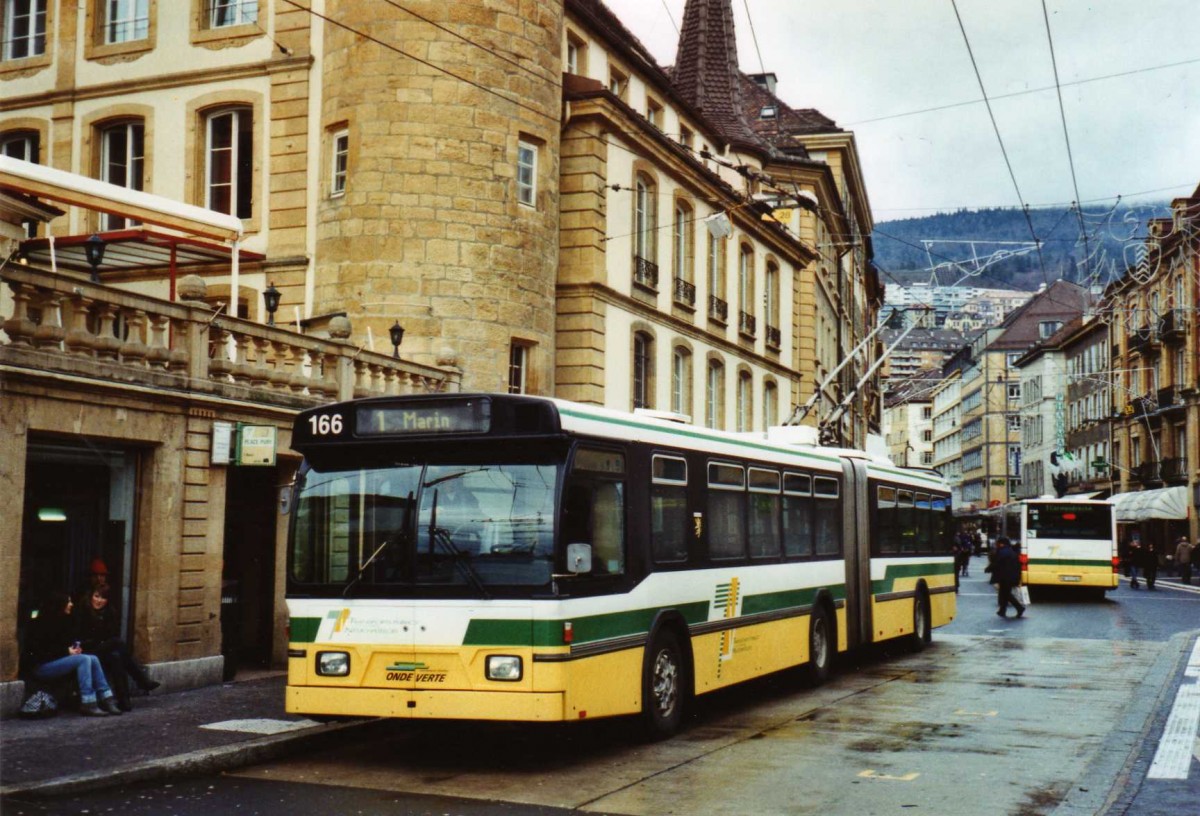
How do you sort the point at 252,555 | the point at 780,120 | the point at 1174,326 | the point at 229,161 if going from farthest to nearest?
the point at 1174,326
the point at 780,120
the point at 229,161
the point at 252,555

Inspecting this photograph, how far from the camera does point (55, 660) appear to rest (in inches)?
505

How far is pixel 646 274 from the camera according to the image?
3158 cm

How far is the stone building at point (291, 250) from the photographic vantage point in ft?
47.8

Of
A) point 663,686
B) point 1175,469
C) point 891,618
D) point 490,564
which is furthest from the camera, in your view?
point 1175,469

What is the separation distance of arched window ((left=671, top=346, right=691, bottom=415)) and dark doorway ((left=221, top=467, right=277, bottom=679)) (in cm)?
1690

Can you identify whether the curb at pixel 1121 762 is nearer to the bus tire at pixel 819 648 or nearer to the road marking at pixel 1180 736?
the road marking at pixel 1180 736

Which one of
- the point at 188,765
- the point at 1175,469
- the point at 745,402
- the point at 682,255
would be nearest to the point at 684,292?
the point at 682,255

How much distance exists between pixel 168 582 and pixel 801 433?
28.1 feet

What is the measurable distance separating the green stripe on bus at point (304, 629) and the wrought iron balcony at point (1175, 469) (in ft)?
211

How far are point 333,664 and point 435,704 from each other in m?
0.91

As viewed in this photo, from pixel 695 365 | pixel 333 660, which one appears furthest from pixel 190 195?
pixel 333 660

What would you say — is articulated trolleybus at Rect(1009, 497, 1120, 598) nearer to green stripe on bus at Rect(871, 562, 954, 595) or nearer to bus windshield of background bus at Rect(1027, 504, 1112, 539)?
bus windshield of background bus at Rect(1027, 504, 1112, 539)

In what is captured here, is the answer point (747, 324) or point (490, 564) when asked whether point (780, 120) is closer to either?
point (747, 324)

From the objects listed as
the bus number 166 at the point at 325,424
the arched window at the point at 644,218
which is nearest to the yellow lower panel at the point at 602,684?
the bus number 166 at the point at 325,424
